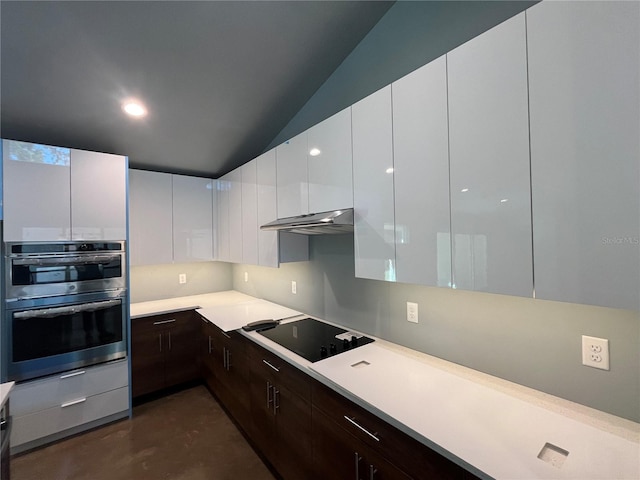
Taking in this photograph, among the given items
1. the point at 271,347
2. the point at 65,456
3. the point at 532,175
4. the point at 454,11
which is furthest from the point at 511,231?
the point at 65,456

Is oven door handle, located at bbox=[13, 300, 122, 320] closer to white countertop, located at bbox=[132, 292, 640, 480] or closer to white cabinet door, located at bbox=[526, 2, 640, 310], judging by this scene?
white countertop, located at bbox=[132, 292, 640, 480]

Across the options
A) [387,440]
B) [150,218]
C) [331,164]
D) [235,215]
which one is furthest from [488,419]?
[150,218]

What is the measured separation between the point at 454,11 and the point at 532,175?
3.93 feet

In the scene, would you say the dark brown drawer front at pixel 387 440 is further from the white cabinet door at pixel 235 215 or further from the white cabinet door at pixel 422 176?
the white cabinet door at pixel 235 215

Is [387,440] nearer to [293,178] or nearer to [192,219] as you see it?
[293,178]

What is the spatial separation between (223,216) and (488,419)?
9.59 feet

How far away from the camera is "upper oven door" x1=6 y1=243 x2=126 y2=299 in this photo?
198 cm

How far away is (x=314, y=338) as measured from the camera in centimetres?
187

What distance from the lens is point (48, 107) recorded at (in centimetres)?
202

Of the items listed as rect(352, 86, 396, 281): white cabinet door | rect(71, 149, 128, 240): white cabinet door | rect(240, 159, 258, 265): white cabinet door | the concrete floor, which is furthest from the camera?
rect(240, 159, 258, 265): white cabinet door

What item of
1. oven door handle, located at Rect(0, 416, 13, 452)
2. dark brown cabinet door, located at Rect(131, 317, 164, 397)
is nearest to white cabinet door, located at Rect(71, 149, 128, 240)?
dark brown cabinet door, located at Rect(131, 317, 164, 397)

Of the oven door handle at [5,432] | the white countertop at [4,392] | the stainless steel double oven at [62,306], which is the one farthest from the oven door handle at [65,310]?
the oven door handle at [5,432]

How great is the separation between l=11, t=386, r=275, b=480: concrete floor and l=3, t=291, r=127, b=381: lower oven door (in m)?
0.60

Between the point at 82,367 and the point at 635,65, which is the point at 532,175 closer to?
the point at 635,65
